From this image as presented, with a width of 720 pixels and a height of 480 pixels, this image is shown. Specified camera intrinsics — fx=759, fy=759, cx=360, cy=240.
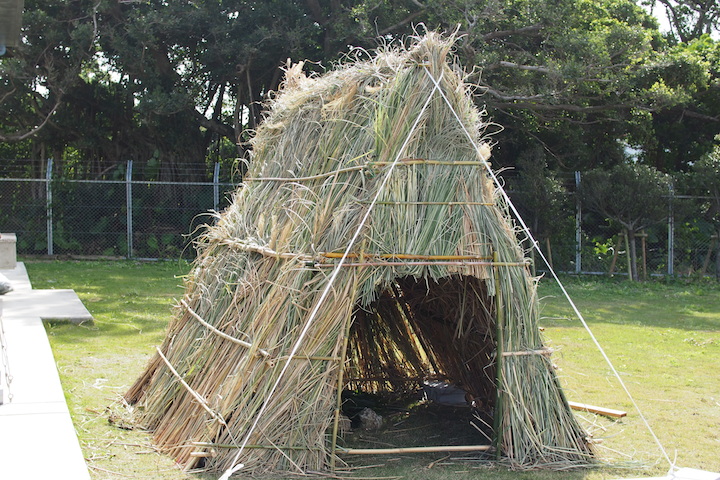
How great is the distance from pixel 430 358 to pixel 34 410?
3248mm

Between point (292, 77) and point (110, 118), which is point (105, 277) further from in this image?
point (292, 77)

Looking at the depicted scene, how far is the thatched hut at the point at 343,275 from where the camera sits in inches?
175

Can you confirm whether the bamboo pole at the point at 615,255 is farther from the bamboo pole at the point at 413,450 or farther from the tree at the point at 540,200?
the bamboo pole at the point at 413,450

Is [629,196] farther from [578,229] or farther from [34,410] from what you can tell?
[34,410]

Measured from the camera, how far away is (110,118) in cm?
1877

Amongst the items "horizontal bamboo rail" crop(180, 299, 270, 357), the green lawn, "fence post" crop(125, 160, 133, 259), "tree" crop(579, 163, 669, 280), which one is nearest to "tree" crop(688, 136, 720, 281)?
"tree" crop(579, 163, 669, 280)

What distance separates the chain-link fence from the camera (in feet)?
52.4

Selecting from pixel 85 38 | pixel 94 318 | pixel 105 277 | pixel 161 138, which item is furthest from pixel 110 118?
pixel 94 318

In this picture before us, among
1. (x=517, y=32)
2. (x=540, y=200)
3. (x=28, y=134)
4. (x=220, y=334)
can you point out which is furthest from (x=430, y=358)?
(x=28, y=134)

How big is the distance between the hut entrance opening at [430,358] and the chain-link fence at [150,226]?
31.4 feet

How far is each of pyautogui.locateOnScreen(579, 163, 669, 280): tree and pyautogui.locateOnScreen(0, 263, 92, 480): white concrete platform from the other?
10.2 metres

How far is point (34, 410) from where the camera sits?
17.9 feet

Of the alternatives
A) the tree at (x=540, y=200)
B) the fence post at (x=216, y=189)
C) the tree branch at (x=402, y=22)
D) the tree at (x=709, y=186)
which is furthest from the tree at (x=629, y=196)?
the fence post at (x=216, y=189)

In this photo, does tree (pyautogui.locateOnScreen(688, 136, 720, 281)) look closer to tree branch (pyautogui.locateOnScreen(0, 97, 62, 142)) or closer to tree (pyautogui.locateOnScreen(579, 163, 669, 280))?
tree (pyautogui.locateOnScreen(579, 163, 669, 280))
